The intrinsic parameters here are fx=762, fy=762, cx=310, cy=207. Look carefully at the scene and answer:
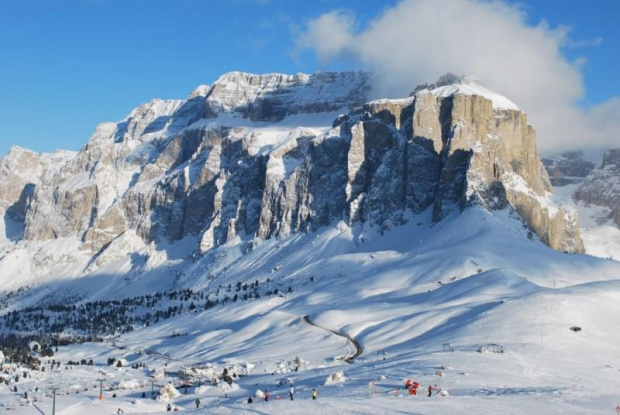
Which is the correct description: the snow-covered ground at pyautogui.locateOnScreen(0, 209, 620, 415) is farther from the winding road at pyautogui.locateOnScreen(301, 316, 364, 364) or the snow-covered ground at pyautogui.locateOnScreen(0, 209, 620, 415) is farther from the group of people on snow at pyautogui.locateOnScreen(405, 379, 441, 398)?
the winding road at pyautogui.locateOnScreen(301, 316, 364, 364)

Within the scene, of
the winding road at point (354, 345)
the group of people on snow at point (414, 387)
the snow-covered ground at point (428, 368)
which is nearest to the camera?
the snow-covered ground at point (428, 368)

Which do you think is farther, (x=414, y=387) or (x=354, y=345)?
(x=354, y=345)

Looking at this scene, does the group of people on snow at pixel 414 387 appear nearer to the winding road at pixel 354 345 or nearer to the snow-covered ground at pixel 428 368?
the snow-covered ground at pixel 428 368

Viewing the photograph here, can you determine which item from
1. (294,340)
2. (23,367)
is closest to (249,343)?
(294,340)

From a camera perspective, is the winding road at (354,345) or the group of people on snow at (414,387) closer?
the group of people on snow at (414,387)

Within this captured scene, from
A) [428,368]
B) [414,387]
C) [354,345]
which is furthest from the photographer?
[354,345]

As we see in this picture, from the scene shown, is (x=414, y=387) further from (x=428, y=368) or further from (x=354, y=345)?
(x=354, y=345)

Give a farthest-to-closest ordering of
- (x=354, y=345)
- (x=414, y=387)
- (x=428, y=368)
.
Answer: (x=354, y=345) < (x=428, y=368) < (x=414, y=387)

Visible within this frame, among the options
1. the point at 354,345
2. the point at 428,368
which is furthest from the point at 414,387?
the point at 354,345

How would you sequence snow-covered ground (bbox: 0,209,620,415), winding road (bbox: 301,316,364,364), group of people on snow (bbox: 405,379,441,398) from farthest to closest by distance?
winding road (bbox: 301,316,364,364) < group of people on snow (bbox: 405,379,441,398) < snow-covered ground (bbox: 0,209,620,415)

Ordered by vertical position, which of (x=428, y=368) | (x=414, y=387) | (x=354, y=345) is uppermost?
(x=354, y=345)

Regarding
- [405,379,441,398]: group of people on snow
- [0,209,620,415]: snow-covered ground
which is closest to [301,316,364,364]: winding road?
[0,209,620,415]: snow-covered ground

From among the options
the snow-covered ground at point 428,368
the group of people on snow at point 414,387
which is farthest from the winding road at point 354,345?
the group of people on snow at point 414,387

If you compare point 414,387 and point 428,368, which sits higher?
point 428,368
